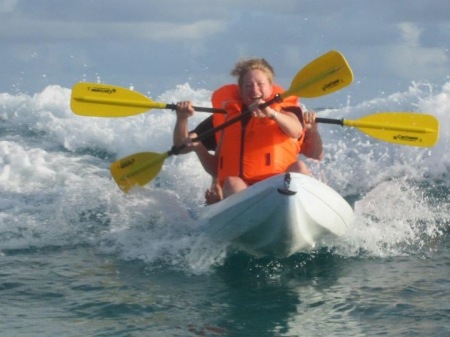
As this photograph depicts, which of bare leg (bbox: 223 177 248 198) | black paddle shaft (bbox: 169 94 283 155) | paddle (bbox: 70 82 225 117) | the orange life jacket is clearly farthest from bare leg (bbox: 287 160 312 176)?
paddle (bbox: 70 82 225 117)

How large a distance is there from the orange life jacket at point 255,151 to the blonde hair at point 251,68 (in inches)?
10.1

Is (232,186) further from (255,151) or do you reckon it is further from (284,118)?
(284,118)

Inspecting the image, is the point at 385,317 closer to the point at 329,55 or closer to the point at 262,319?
the point at 262,319

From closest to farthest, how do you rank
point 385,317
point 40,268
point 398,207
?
1. point 385,317
2. point 40,268
3. point 398,207

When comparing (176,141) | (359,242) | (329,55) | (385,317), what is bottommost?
(385,317)

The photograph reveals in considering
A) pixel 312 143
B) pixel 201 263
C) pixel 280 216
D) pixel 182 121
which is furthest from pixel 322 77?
pixel 201 263

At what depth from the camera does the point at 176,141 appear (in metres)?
7.06

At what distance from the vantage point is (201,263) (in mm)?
6379

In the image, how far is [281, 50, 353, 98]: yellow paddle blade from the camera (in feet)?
22.5

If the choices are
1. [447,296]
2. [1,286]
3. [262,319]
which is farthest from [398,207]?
[1,286]

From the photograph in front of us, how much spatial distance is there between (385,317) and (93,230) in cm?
333

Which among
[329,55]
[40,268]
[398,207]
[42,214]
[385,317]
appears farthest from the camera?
[42,214]

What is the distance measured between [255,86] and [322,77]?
1.91 feet

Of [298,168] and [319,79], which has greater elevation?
[319,79]
